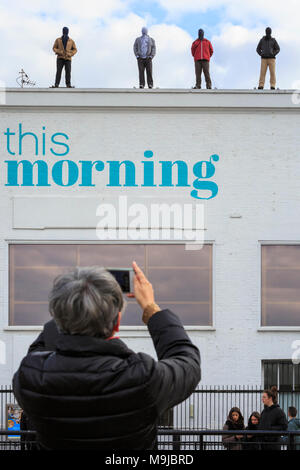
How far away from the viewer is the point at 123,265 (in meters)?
16.2

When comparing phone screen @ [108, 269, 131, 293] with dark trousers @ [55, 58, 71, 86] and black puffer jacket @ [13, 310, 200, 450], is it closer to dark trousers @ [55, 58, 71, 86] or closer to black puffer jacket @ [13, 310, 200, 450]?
black puffer jacket @ [13, 310, 200, 450]

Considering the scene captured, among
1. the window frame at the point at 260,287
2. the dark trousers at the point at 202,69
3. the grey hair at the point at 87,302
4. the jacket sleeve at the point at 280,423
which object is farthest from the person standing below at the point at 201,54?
the grey hair at the point at 87,302

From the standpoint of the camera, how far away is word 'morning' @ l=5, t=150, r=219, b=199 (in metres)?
16.3

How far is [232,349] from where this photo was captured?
52.7ft

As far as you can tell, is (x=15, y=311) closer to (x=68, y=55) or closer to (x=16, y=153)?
(x=16, y=153)

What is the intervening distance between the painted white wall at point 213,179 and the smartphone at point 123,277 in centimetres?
1369

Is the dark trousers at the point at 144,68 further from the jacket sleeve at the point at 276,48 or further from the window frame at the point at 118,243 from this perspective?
the window frame at the point at 118,243

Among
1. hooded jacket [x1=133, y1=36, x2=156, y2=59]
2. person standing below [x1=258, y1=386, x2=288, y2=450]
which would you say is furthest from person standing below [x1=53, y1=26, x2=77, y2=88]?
person standing below [x1=258, y1=386, x2=288, y2=450]

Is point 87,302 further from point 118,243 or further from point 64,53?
point 64,53

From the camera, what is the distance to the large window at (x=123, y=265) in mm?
16141

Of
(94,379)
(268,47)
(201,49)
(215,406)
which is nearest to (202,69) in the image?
(201,49)

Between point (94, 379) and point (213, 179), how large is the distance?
1434 cm

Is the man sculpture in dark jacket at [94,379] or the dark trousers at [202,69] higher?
the dark trousers at [202,69]
